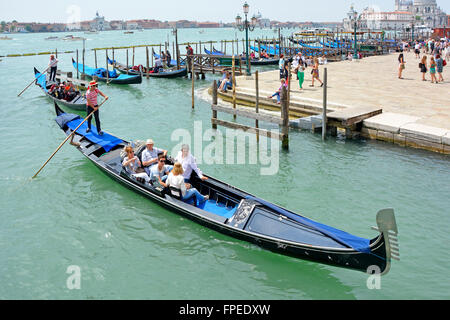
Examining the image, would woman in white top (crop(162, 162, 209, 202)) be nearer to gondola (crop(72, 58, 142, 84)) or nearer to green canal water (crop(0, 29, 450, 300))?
green canal water (crop(0, 29, 450, 300))

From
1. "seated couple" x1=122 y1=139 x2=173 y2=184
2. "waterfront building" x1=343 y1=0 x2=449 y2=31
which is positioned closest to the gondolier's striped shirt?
"seated couple" x1=122 y1=139 x2=173 y2=184

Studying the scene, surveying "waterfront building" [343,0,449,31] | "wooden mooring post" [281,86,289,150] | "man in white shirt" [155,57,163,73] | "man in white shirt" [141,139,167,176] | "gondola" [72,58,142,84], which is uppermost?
"waterfront building" [343,0,449,31]

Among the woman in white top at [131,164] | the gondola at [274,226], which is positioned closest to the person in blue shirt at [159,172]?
the gondola at [274,226]

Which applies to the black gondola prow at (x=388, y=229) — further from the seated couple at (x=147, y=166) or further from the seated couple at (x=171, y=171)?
the seated couple at (x=147, y=166)

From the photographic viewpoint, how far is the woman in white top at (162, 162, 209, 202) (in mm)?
6363

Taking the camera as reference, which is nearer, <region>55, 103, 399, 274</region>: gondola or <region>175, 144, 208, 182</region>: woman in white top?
→ <region>55, 103, 399, 274</region>: gondola

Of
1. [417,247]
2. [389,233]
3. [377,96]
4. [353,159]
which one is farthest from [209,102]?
[389,233]

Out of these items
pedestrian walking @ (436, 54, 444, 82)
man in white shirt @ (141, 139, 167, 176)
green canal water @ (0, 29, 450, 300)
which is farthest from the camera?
pedestrian walking @ (436, 54, 444, 82)

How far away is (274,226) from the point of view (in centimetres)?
545

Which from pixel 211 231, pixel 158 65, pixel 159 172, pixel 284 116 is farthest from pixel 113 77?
pixel 211 231

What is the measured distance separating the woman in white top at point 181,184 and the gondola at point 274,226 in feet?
0.33

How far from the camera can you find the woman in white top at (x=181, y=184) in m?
6.36

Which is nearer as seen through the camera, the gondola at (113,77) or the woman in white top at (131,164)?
the woman in white top at (131,164)

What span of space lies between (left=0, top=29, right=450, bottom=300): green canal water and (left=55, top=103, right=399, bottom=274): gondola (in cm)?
30
